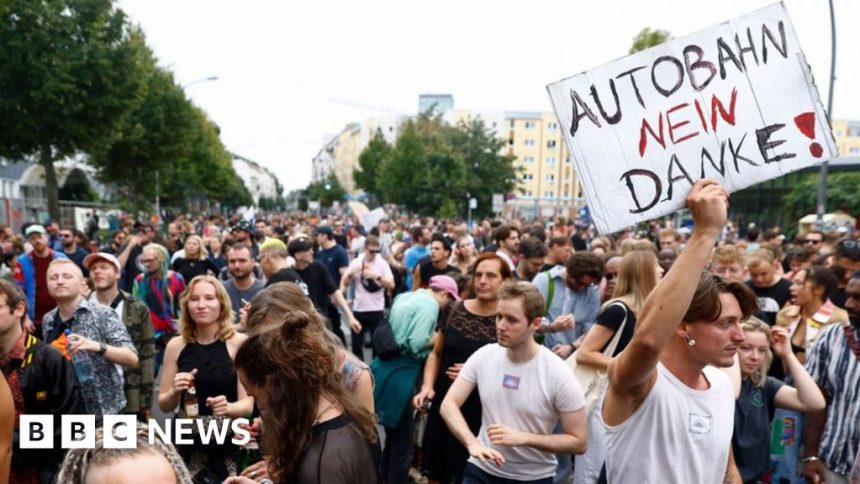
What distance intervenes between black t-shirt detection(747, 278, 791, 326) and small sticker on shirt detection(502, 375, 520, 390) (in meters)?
3.48

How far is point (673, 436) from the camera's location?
223 cm

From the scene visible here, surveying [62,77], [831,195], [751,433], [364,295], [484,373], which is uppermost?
[62,77]

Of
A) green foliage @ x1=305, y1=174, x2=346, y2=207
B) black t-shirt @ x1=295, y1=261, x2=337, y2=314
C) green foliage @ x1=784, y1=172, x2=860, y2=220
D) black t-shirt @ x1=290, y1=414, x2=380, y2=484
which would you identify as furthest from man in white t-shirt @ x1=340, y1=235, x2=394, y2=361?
green foliage @ x1=305, y1=174, x2=346, y2=207

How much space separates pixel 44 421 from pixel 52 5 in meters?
18.2

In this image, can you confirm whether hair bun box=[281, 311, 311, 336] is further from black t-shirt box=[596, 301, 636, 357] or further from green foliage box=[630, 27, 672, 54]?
green foliage box=[630, 27, 672, 54]

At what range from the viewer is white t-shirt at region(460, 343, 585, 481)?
126 inches

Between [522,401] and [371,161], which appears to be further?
[371,161]

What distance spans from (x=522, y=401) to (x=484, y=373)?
0.95 ft

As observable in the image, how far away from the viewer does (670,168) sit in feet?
7.04

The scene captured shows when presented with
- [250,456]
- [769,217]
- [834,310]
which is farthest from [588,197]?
[769,217]

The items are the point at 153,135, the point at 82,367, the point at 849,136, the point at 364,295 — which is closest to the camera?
the point at 82,367

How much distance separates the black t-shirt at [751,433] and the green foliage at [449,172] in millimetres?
38063

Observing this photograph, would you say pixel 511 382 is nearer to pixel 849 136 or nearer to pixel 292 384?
pixel 292 384

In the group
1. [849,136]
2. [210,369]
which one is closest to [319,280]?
[210,369]
